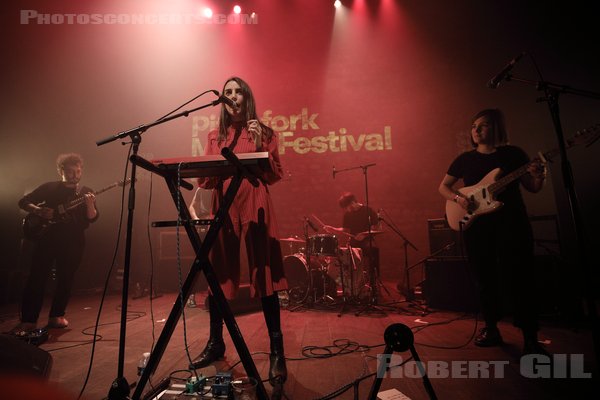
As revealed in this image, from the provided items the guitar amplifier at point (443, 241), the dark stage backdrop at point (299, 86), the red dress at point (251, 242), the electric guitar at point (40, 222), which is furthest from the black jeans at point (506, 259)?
the electric guitar at point (40, 222)

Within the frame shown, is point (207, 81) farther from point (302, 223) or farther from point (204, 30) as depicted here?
point (302, 223)

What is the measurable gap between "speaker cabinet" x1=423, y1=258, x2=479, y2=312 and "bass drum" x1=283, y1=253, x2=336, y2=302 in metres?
1.42

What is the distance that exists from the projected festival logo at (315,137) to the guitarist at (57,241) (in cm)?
344

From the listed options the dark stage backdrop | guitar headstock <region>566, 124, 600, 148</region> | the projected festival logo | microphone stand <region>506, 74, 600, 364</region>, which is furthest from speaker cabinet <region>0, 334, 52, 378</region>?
the projected festival logo

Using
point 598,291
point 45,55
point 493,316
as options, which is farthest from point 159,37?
point 598,291

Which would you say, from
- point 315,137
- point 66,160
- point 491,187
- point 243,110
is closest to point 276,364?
point 243,110

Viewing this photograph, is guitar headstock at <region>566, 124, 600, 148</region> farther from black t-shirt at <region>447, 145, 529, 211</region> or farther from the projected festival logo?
the projected festival logo

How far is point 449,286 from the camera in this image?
13.6 feet

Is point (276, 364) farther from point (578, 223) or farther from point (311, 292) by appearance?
point (311, 292)

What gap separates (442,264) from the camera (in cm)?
423

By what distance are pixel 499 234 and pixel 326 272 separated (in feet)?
8.84

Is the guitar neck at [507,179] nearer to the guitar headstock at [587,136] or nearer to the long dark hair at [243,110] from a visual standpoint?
the guitar headstock at [587,136]

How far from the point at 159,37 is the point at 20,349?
299 inches

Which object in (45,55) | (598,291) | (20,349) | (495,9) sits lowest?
(598,291)
